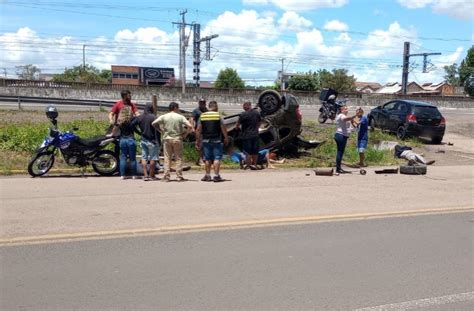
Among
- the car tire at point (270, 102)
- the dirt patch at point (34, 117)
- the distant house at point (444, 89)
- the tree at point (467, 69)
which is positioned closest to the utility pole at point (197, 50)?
the tree at point (467, 69)

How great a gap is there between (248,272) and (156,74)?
384ft

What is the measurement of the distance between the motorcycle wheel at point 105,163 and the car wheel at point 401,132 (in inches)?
531

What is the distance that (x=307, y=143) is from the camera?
666 inches

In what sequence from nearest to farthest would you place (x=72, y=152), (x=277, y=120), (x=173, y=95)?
(x=72, y=152)
(x=277, y=120)
(x=173, y=95)

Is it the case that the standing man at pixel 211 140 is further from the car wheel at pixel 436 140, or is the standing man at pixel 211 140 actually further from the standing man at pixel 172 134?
the car wheel at pixel 436 140

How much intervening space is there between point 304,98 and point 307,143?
3635 centimetres

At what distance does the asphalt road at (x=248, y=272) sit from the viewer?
15.9ft

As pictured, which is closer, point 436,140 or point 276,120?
point 276,120

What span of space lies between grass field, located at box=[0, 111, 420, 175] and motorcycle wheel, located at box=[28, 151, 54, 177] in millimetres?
789

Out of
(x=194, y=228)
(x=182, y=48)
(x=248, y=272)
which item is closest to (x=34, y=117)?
(x=194, y=228)

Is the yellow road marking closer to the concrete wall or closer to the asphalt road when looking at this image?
the asphalt road

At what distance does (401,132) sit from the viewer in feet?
73.6

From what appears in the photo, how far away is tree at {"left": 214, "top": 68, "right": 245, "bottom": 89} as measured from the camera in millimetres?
118312

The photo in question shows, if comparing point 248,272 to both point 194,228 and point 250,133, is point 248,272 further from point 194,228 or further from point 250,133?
point 250,133
